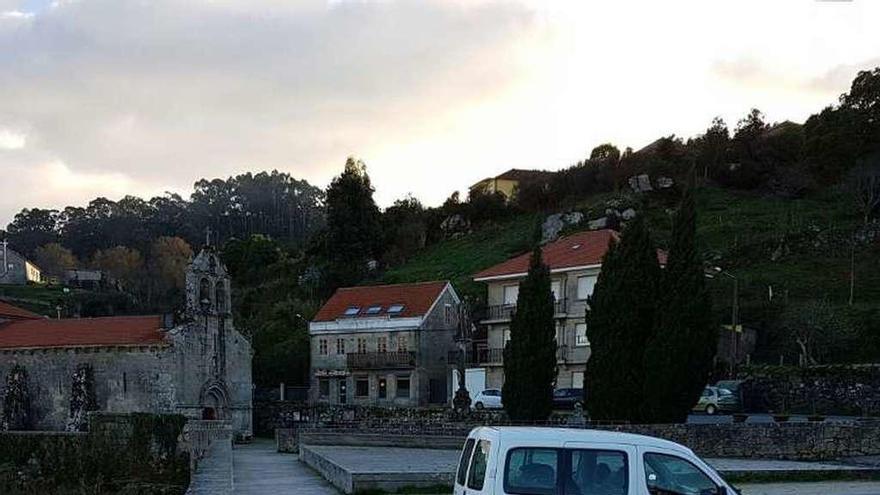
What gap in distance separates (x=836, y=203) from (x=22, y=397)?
5923 cm

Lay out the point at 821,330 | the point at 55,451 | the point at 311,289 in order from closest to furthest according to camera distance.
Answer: the point at 55,451
the point at 821,330
the point at 311,289

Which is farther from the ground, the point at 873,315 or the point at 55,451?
the point at 873,315

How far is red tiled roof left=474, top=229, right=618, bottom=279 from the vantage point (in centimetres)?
5116

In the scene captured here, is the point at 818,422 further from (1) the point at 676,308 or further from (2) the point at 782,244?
(2) the point at 782,244

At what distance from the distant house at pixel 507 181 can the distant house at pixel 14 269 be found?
59.5 m

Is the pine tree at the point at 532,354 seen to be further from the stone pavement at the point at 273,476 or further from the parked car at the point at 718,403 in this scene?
the parked car at the point at 718,403

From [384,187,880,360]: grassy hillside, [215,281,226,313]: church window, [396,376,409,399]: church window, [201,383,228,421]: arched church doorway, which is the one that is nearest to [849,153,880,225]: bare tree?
[384,187,880,360]: grassy hillside

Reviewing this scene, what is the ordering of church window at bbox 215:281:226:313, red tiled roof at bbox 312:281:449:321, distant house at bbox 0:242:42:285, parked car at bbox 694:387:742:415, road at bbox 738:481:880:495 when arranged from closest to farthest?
road at bbox 738:481:880:495
parked car at bbox 694:387:742:415
church window at bbox 215:281:226:313
red tiled roof at bbox 312:281:449:321
distant house at bbox 0:242:42:285

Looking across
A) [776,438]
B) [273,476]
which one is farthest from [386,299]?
[776,438]

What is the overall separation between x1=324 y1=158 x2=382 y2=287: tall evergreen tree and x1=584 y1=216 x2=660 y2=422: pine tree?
54.4 metres

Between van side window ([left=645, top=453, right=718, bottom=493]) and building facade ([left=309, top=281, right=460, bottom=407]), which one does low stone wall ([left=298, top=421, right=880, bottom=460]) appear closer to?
van side window ([left=645, top=453, right=718, bottom=493])

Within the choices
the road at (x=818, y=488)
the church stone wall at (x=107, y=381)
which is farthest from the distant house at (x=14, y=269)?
the road at (x=818, y=488)

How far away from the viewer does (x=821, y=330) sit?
4838cm

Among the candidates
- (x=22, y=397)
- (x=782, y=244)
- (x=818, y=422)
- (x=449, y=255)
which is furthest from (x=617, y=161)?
(x=818, y=422)
